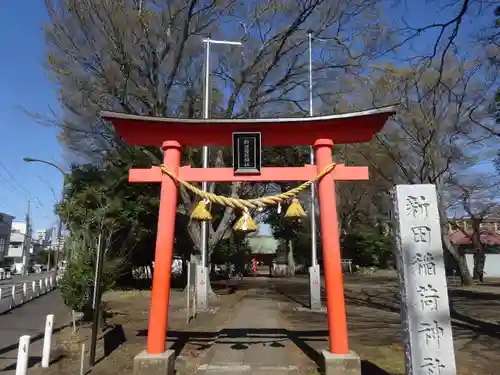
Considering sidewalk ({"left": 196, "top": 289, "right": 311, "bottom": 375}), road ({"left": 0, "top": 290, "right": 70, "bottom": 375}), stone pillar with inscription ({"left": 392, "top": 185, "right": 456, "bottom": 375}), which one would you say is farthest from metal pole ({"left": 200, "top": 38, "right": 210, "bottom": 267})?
stone pillar with inscription ({"left": 392, "top": 185, "right": 456, "bottom": 375})

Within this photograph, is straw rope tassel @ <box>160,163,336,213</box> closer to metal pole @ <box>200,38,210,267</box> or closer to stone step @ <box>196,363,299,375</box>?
stone step @ <box>196,363,299,375</box>

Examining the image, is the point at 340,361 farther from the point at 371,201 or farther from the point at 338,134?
the point at 371,201

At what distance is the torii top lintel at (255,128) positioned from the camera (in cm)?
744

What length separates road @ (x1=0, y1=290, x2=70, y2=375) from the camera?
29.3 ft

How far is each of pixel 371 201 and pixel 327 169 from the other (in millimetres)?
35695

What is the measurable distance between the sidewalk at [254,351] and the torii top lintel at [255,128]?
4.04 m

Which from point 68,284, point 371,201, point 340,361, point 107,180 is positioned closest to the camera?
point 340,361

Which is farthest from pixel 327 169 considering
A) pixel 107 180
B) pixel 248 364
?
pixel 107 180

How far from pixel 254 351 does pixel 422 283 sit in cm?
454

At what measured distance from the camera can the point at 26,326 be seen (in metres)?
13.3

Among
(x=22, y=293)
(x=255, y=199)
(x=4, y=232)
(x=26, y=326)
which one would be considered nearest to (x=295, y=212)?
(x=255, y=199)

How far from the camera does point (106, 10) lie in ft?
54.4

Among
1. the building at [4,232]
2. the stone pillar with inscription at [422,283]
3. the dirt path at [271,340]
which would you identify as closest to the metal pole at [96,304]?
the dirt path at [271,340]

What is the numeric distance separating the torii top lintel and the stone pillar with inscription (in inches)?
87.2
